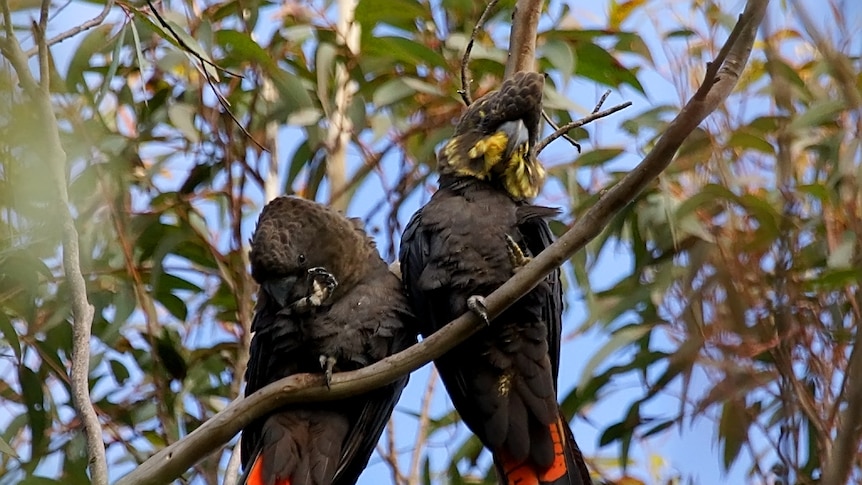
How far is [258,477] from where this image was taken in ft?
8.21

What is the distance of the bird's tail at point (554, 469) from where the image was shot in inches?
97.8

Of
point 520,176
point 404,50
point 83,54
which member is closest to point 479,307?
point 520,176

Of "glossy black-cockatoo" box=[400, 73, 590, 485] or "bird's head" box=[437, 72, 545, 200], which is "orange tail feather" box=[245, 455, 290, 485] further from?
"bird's head" box=[437, 72, 545, 200]

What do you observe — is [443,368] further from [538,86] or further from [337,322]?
[538,86]

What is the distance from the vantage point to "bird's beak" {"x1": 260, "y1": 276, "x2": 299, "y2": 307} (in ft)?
8.40

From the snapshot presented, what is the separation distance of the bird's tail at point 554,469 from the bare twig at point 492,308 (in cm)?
42

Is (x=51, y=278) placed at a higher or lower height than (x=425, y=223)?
higher

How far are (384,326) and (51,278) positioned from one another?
0.96m

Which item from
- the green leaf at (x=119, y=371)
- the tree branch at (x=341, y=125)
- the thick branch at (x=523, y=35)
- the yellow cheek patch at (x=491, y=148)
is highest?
the tree branch at (x=341, y=125)

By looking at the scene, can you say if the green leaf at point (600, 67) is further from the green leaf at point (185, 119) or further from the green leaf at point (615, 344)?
the green leaf at point (185, 119)

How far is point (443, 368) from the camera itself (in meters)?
2.53

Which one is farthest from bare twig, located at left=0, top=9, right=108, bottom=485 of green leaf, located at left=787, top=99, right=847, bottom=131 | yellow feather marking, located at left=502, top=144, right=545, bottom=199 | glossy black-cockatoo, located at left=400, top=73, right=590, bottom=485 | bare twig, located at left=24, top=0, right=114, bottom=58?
green leaf, located at left=787, top=99, right=847, bottom=131

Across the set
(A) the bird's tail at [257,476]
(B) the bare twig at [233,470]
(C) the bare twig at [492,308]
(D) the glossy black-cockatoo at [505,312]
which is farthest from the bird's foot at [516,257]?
(B) the bare twig at [233,470]

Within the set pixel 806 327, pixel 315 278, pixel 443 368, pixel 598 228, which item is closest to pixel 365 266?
pixel 315 278
